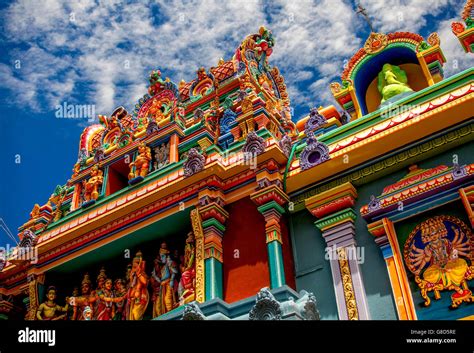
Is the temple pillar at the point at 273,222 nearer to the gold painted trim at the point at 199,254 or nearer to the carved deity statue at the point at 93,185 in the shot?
the gold painted trim at the point at 199,254

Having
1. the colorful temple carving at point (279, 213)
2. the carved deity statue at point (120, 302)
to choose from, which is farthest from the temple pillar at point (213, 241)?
the carved deity statue at point (120, 302)

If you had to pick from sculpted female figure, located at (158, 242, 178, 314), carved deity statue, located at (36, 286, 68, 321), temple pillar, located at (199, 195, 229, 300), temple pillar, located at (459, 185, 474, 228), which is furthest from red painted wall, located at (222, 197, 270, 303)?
carved deity statue, located at (36, 286, 68, 321)

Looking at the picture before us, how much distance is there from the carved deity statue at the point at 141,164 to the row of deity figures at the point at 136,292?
165cm

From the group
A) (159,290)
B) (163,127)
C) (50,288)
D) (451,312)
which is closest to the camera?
(451,312)

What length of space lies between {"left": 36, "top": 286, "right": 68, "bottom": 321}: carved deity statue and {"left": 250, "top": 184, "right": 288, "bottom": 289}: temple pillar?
13.9ft

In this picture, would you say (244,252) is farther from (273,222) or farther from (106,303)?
(106,303)

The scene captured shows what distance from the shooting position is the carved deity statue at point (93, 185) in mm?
11413

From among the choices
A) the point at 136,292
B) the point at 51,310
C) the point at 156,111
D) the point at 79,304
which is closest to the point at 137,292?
the point at 136,292

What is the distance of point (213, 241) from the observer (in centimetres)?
895

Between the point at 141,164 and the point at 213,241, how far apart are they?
2834mm
